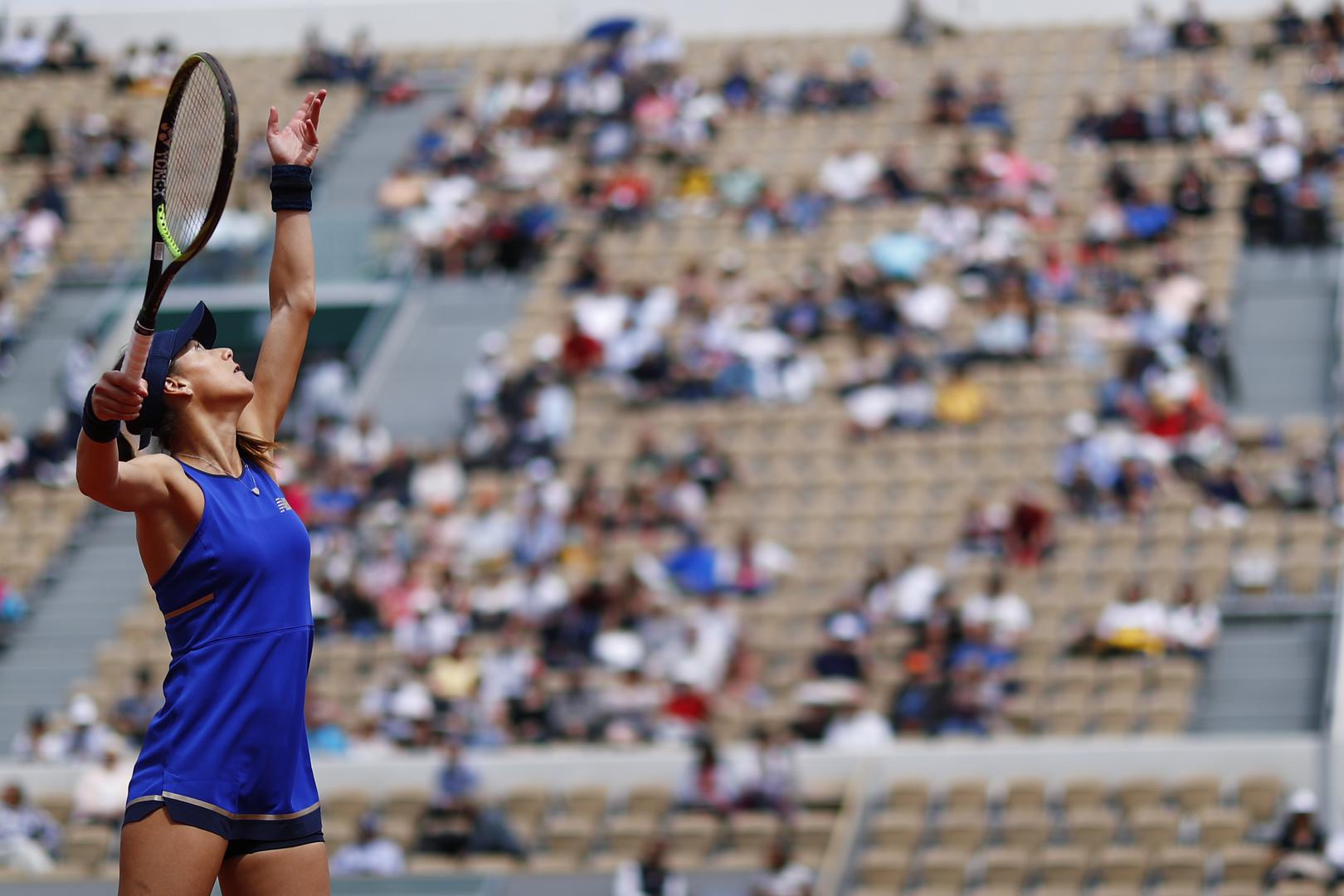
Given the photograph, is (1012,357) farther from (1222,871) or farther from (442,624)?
(1222,871)

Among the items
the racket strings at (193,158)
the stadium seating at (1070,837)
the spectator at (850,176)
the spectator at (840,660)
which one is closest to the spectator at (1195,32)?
the spectator at (850,176)

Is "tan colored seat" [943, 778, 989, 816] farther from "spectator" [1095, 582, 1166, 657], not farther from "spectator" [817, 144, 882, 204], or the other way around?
"spectator" [817, 144, 882, 204]

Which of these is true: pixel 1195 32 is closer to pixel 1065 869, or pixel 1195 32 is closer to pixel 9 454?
pixel 9 454

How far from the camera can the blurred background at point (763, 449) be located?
14.2 metres

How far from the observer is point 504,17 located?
2867 centimetres

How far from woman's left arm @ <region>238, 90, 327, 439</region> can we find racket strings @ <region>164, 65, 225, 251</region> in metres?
0.23

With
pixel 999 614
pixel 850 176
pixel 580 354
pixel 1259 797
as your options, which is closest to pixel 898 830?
pixel 1259 797

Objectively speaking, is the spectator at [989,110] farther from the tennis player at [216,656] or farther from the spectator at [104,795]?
the tennis player at [216,656]

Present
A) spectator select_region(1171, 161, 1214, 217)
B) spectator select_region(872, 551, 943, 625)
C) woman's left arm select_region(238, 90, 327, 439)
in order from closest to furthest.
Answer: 1. woman's left arm select_region(238, 90, 327, 439)
2. spectator select_region(872, 551, 943, 625)
3. spectator select_region(1171, 161, 1214, 217)

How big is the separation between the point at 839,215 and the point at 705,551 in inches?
220

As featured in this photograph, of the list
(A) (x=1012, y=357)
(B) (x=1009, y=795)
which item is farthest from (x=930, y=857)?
(A) (x=1012, y=357)

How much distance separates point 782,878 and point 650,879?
0.76 m

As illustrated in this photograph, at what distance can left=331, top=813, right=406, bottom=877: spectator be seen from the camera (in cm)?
1401

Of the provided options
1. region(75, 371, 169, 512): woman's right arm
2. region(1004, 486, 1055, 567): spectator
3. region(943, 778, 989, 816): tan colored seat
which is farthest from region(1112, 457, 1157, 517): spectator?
region(75, 371, 169, 512): woman's right arm
